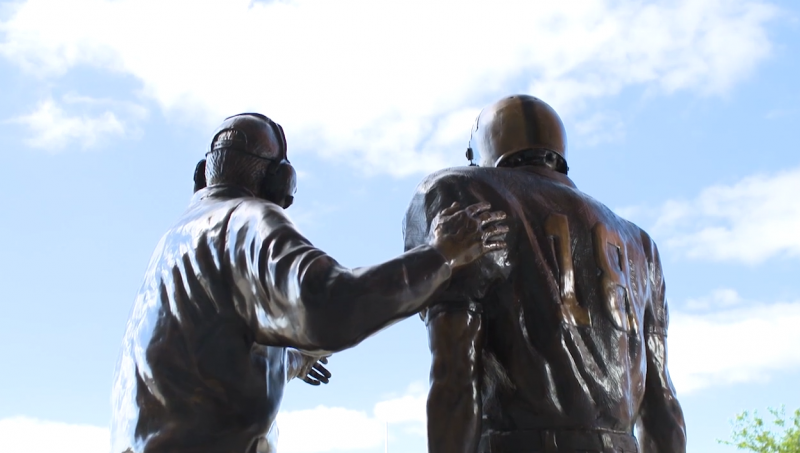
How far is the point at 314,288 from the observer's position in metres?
2.28

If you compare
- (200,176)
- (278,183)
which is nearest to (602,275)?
(278,183)

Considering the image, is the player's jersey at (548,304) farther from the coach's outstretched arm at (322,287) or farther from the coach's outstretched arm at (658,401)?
the coach's outstretched arm at (322,287)

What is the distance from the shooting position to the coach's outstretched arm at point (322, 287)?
90.0 inches

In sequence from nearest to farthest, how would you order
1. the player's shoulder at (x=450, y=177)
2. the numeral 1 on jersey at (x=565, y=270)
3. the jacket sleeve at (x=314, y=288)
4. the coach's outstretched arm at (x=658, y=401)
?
1. the jacket sleeve at (x=314, y=288)
2. the numeral 1 on jersey at (x=565, y=270)
3. the player's shoulder at (x=450, y=177)
4. the coach's outstretched arm at (x=658, y=401)

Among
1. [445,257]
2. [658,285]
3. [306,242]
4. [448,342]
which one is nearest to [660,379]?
[658,285]

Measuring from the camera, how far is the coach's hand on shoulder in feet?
8.39

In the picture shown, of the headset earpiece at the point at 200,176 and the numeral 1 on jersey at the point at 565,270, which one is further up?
the headset earpiece at the point at 200,176

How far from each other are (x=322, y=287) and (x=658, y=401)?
4.86 ft

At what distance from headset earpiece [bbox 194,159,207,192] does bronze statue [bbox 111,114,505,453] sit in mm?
380

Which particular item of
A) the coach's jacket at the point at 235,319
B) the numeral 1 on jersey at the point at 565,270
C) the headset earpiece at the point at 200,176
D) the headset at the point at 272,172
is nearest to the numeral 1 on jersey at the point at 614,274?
the numeral 1 on jersey at the point at 565,270

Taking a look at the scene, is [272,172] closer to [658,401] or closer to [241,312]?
[241,312]

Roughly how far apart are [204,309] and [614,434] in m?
1.26

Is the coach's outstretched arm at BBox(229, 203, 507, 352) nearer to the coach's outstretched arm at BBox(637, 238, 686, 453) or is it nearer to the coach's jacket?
the coach's jacket

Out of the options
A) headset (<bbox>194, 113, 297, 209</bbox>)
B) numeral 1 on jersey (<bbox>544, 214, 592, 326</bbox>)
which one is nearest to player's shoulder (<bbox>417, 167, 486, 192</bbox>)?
numeral 1 on jersey (<bbox>544, 214, 592, 326</bbox>)
